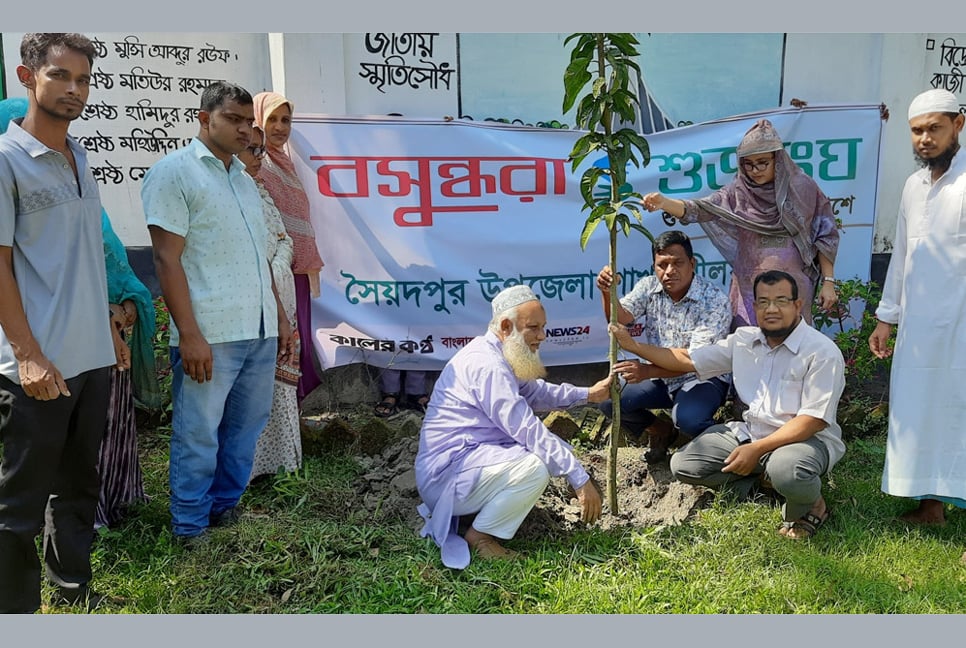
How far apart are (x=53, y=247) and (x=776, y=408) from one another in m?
3.10

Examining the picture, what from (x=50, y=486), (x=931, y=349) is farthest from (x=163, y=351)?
(x=931, y=349)

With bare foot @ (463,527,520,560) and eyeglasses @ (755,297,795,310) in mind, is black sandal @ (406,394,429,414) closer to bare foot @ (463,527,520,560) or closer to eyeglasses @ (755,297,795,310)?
bare foot @ (463,527,520,560)

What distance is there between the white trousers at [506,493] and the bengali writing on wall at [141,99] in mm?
3422

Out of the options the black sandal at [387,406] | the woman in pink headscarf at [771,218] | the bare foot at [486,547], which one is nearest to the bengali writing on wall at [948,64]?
Result: the woman in pink headscarf at [771,218]

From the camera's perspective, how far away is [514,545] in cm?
357

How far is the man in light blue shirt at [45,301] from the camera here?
2654 mm

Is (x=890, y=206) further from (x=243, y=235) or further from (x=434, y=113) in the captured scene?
(x=243, y=235)

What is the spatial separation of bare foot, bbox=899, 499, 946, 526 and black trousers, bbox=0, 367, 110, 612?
145 inches

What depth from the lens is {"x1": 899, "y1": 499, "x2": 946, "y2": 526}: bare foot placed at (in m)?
3.74

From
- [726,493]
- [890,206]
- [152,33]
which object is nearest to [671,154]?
[890,206]

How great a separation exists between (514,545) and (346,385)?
226 cm

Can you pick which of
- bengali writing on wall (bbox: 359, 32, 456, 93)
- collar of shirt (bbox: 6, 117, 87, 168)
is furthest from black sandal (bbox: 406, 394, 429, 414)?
collar of shirt (bbox: 6, 117, 87, 168)

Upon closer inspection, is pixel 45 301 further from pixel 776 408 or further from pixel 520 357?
pixel 776 408

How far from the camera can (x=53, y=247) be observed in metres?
2.75
